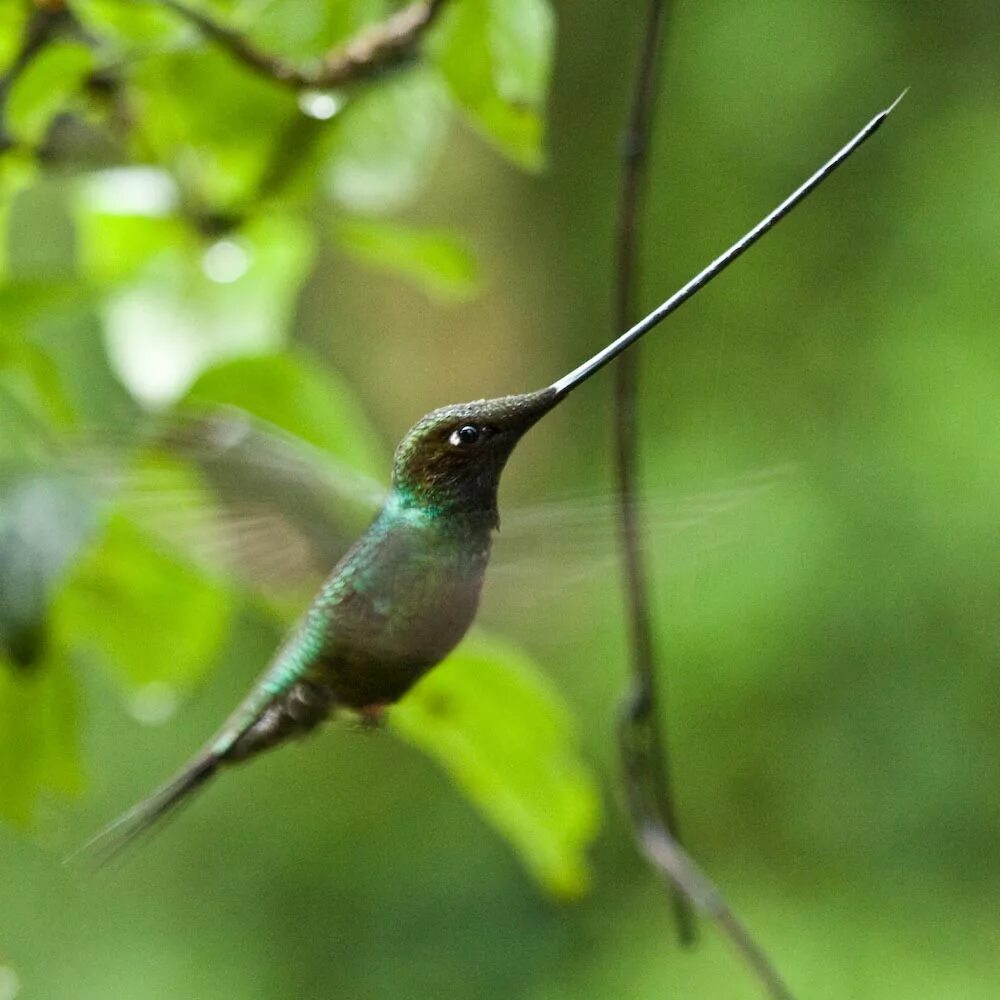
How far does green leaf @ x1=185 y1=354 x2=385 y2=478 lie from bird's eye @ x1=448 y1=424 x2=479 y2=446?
37cm

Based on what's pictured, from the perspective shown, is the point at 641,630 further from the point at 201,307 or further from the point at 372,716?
the point at 201,307

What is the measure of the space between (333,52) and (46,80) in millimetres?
163

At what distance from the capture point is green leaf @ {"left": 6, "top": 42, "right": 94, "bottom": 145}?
80 centimetres

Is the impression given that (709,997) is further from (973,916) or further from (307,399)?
(307,399)

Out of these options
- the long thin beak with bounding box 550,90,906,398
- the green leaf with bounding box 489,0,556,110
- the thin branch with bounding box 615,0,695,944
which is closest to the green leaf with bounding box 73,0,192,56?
the green leaf with bounding box 489,0,556,110

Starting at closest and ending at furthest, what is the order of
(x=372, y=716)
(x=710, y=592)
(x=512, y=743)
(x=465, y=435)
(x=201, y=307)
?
1. (x=465, y=435)
2. (x=372, y=716)
3. (x=512, y=743)
4. (x=201, y=307)
5. (x=710, y=592)

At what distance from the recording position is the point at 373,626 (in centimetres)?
60

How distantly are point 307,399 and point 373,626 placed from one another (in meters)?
0.32

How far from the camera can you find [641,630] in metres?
0.68

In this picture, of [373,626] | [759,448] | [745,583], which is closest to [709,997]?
[745,583]

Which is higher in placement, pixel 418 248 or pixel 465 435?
pixel 465 435

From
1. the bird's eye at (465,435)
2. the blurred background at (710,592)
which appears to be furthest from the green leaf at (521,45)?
the blurred background at (710,592)

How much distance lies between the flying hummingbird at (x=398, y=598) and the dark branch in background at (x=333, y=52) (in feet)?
0.92

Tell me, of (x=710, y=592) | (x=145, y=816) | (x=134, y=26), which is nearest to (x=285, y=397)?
(x=134, y=26)
